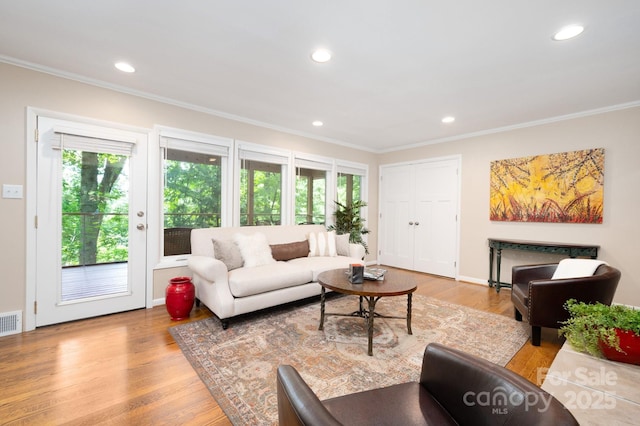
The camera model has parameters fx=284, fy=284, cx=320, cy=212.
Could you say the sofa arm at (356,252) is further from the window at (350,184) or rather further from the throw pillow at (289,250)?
the window at (350,184)

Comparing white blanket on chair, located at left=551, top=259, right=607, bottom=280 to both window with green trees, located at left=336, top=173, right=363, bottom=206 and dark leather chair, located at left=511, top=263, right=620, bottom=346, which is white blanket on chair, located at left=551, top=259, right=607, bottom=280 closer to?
dark leather chair, located at left=511, top=263, right=620, bottom=346

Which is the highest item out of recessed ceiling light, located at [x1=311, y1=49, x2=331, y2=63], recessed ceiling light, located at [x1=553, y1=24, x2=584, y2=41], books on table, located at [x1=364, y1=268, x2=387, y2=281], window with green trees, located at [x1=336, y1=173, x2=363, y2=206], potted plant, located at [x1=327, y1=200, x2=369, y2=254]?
recessed ceiling light, located at [x1=311, y1=49, x2=331, y2=63]

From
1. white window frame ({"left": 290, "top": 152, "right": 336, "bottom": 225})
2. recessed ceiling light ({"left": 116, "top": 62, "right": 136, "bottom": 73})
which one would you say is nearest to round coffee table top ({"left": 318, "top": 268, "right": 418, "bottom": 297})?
white window frame ({"left": 290, "top": 152, "right": 336, "bottom": 225})

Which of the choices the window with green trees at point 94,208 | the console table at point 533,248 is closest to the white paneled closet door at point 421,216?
the console table at point 533,248

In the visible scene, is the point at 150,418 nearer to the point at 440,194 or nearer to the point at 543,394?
the point at 543,394

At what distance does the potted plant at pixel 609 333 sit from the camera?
4.22 ft

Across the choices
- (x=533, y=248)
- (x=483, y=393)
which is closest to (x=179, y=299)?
(x=483, y=393)

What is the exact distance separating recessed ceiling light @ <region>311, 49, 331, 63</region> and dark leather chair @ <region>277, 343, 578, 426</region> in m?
2.15

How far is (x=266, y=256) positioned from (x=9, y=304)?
2.27 meters

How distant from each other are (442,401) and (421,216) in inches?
171

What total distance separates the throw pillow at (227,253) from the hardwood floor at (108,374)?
636 mm

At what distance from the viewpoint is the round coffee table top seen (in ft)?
7.45

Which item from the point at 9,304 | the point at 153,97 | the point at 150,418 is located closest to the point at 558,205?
the point at 150,418

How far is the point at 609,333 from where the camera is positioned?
51.3 inches
